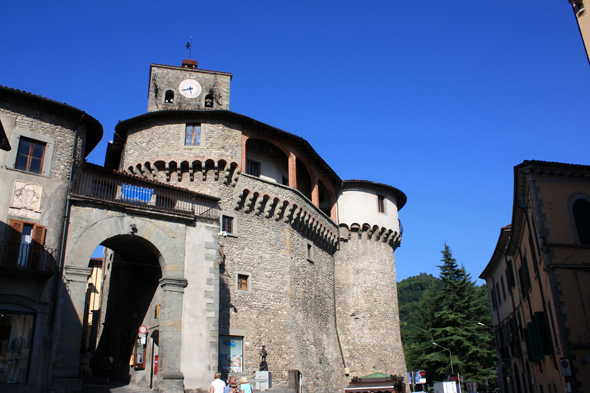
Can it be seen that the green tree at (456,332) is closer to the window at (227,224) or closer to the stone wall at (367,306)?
the stone wall at (367,306)

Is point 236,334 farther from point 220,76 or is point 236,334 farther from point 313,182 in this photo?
point 220,76

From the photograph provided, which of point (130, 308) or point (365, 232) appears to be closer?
point (130, 308)

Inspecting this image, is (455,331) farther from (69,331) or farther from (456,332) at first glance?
(69,331)

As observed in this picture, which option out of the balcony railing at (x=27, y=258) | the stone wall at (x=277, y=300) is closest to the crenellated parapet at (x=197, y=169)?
the stone wall at (x=277, y=300)

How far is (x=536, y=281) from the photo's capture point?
68.9ft

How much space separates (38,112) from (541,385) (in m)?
24.5

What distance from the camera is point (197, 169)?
1026 inches

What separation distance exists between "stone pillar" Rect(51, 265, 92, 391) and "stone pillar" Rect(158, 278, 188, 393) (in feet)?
9.00

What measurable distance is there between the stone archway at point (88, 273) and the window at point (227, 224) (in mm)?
5858

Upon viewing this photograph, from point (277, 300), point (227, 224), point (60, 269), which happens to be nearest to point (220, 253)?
point (227, 224)

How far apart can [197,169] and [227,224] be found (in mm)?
3378

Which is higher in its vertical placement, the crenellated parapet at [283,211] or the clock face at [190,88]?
the clock face at [190,88]

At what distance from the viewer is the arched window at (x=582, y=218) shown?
18766 millimetres

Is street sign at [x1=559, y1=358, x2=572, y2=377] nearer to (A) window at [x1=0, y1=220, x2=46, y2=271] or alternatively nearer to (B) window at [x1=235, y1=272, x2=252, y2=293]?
(B) window at [x1=235, y1=272, x2=252, y2=293]
